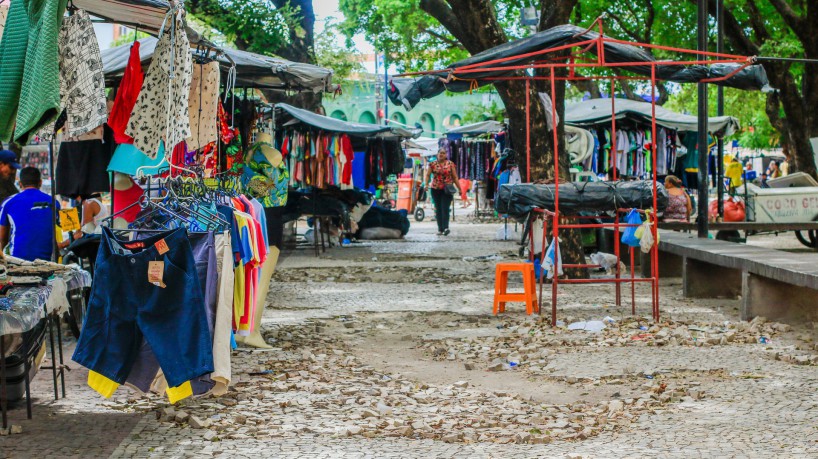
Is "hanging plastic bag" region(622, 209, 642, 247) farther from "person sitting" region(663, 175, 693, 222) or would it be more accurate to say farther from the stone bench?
"person sitting" region(663, 175, 693, 222)

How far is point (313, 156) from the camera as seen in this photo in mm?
17250

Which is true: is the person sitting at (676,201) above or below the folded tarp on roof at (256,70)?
below

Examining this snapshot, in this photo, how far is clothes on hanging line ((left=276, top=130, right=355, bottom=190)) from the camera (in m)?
17.2

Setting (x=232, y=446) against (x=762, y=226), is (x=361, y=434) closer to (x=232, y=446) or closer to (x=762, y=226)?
(x=232, y=446)

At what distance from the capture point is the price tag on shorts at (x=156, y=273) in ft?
19.1

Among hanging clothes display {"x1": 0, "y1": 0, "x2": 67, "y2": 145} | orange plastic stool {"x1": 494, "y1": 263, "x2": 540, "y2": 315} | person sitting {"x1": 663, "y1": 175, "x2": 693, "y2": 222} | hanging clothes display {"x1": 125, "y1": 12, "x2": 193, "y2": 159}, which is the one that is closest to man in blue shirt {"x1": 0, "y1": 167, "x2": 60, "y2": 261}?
hanging clothes display {"x1": 125, "y1": 12, "x2": 193, "y2": 159}

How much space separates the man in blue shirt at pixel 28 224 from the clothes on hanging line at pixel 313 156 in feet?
26.3

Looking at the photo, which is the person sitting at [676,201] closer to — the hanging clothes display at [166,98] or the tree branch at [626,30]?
the tree branch at [626,30]

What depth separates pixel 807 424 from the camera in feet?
19.0

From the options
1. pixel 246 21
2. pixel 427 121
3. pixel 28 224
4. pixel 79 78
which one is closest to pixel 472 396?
pixel 79 78

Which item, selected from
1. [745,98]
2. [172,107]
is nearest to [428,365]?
[172,107]

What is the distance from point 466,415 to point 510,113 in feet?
26.9

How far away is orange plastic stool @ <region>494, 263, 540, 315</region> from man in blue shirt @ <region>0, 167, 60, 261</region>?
4.51 meters

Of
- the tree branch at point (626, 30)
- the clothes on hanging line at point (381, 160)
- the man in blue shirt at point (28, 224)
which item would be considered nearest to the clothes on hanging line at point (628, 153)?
the clothes on hanging line at point (381, 160)
